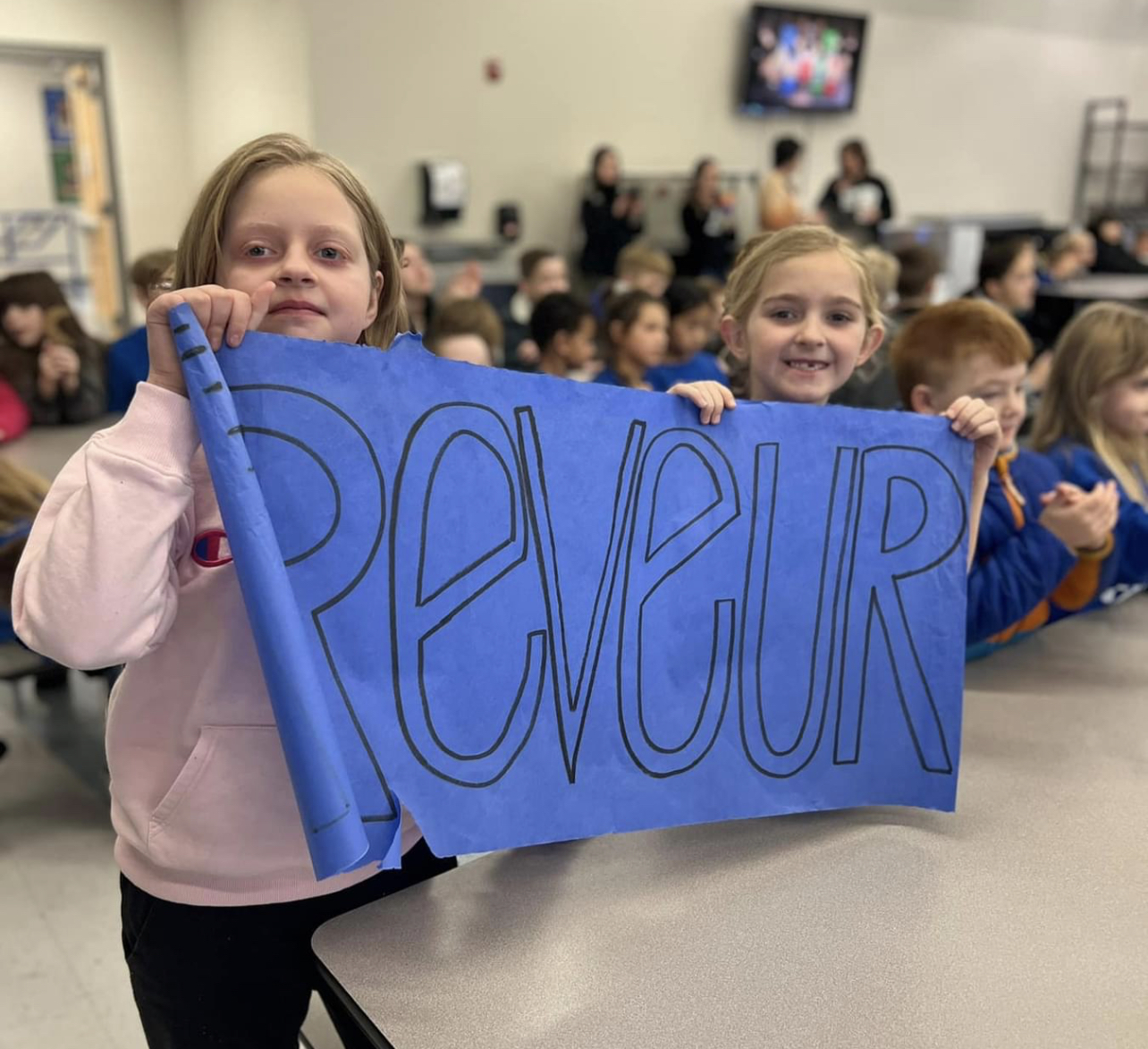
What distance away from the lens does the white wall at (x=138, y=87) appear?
23.6 ft

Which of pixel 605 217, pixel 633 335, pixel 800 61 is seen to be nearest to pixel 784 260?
pixel 633 335

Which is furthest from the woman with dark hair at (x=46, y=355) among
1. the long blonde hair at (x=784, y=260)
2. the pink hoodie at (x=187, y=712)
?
the pink hoodie at (x=187, y=712)

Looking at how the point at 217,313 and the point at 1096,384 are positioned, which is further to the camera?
the point at 1096,384

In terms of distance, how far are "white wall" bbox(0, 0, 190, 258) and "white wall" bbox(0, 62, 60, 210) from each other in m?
0.19

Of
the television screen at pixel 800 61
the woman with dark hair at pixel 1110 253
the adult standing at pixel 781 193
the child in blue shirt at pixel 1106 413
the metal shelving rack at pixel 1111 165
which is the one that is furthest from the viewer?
the metal shelving rack at pixel 1111 165

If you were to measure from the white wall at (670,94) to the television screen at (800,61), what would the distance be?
6.4 inches

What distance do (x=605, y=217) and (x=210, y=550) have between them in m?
6.71

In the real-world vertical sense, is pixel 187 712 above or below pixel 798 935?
above

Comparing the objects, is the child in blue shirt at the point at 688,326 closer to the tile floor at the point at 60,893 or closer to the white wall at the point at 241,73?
the tile floor at the point at 60,893

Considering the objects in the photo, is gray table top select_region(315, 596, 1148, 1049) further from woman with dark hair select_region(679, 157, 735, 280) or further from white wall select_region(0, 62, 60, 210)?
white wall select_region(0, 62, 60, 210)

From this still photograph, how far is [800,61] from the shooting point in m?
8.12

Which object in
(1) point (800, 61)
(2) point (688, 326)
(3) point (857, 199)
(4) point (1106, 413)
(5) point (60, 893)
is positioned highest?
(1) point (800, 61)

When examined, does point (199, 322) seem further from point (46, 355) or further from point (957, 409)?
point (46, 355)

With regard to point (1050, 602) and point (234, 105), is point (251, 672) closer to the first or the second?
point (1050, 602)
